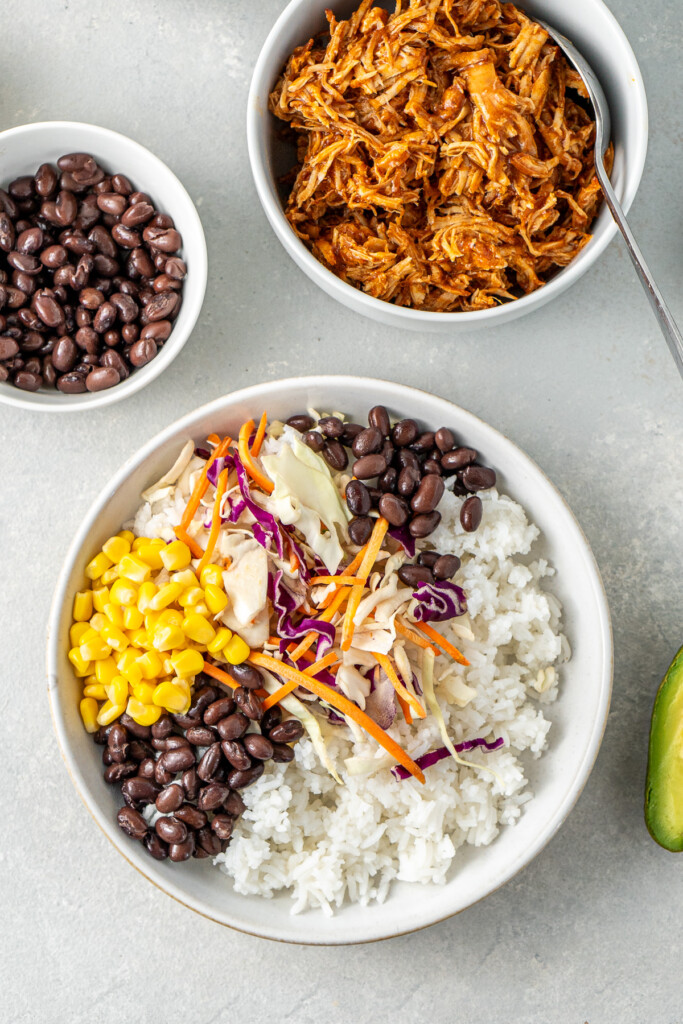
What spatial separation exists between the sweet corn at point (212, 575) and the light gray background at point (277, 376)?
50 cm

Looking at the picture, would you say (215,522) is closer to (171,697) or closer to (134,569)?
(134,569)

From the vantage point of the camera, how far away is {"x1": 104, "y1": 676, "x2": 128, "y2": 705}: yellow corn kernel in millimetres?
1906

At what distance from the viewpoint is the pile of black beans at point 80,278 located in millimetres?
2012

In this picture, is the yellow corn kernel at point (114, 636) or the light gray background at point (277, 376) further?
the light gray background at point (277, 376)

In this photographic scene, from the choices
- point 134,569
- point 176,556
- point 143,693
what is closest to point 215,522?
point 176,556

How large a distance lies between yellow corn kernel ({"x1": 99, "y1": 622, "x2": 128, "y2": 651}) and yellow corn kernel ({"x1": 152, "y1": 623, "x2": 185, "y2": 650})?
11 cm

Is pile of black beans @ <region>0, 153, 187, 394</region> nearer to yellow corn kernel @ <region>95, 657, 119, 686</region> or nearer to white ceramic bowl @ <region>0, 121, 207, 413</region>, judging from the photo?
white ceramic bowl @ <region>0, 121, 207, 413</region>

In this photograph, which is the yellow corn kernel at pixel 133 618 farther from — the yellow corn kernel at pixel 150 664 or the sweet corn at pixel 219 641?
the sweet corn at pixel 219 641

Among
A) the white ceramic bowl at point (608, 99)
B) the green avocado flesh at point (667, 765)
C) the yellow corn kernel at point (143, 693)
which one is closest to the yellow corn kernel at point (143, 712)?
the yellow corn kernel at point (143, 693)

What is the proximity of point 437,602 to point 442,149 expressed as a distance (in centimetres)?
105

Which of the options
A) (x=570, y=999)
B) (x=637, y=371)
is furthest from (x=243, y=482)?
(x=570, y=999)

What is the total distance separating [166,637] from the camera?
183 cm

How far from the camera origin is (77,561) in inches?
76.4

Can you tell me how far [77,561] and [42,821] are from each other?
78 centimetres
